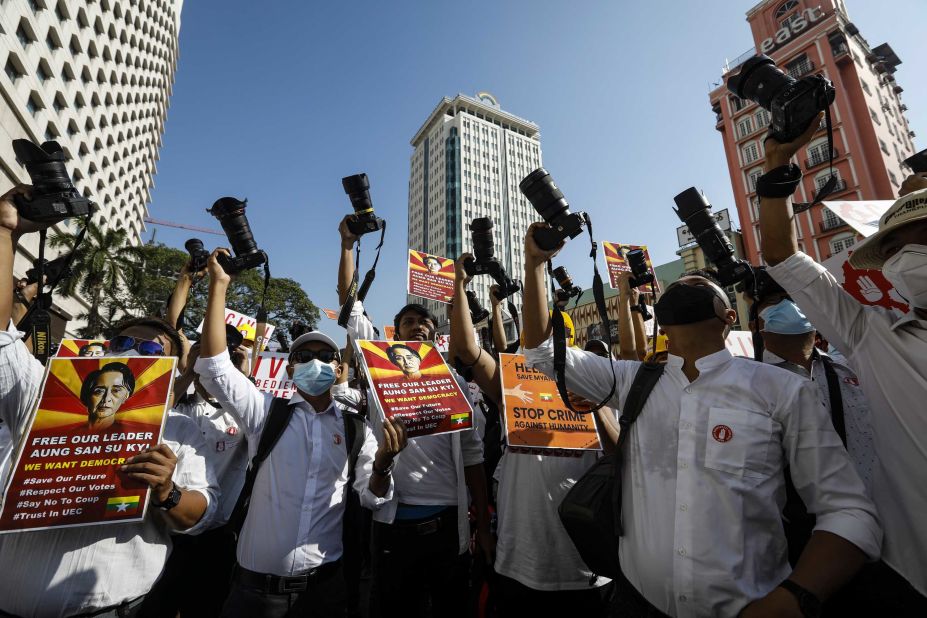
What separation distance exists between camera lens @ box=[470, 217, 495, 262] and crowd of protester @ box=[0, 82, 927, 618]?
0.23 meters

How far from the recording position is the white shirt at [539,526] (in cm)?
259

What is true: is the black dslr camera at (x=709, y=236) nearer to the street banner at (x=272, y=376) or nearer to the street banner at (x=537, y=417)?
the street banner at (x=537, y=417)

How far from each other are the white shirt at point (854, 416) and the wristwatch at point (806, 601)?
811 mm

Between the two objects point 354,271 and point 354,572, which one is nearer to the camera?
point 354,572

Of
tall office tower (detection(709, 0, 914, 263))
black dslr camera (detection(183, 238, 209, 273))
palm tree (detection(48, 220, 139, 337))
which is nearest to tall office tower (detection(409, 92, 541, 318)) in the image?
tall office tower (detection(709, 0, 914, 263))

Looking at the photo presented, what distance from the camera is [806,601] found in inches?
55.2

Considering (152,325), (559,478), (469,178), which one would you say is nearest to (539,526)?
(559,478)

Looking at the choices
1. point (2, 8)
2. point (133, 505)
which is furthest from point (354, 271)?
point (2, 8)

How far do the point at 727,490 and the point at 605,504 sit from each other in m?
0.50

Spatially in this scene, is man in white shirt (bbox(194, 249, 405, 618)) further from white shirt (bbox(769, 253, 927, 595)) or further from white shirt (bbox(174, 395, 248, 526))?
white shirt (bbox(769, 253, 927, 595))

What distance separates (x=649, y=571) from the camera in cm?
168

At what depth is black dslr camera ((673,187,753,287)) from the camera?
2.47 meters

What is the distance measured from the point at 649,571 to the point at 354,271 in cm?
261

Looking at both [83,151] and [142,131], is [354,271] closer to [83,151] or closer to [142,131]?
[83,151]
